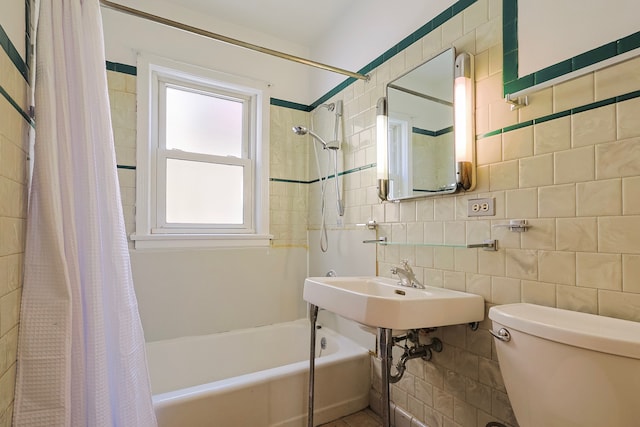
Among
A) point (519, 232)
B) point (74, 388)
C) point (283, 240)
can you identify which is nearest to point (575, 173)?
point (519, 232)

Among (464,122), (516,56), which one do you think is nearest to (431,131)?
(464,122)

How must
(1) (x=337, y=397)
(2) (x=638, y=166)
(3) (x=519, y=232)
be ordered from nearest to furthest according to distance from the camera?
(2) (x=638, y=166)
(3) (x=519, y=232)
(1) (x=337, y=397)

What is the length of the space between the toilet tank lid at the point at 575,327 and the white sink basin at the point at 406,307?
0.21 meters

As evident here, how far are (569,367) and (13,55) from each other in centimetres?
169

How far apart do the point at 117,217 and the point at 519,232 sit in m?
1.45

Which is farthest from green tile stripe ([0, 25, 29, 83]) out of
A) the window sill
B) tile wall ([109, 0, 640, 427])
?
the window sill

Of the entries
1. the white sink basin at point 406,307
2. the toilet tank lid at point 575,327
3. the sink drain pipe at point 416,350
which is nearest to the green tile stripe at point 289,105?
the white sink basin at point 406,307

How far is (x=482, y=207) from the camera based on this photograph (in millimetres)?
1333

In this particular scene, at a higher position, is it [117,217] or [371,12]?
[371,12]

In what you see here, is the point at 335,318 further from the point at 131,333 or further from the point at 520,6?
the point at 520,6

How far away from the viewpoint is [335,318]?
87.9 inches

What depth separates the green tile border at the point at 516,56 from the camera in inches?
37.9

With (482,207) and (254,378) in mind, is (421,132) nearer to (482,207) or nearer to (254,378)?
(482,207)

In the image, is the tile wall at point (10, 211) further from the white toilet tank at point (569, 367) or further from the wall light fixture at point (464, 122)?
the wall light fixture at point (464, 122)
